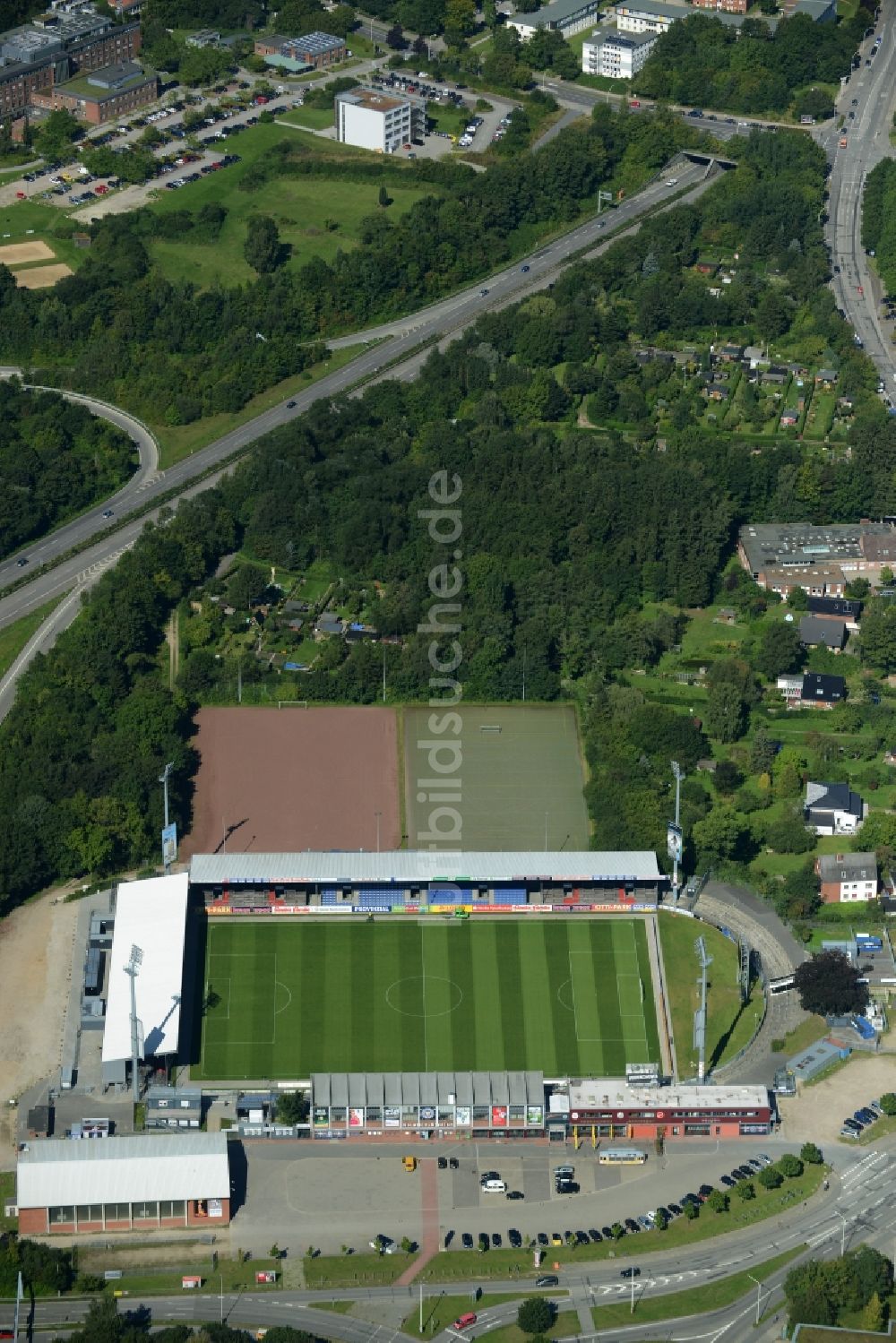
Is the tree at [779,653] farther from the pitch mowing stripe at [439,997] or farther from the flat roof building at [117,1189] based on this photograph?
the flat roof building at [117,1189]

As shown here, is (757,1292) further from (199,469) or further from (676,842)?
(199,469)

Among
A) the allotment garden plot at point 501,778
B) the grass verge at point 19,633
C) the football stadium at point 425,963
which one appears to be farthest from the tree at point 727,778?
the grass verge at point 19,633

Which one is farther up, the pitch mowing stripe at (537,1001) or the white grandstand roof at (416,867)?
the white grandstand roof at (416,867)

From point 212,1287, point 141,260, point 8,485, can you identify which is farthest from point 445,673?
point 141,260

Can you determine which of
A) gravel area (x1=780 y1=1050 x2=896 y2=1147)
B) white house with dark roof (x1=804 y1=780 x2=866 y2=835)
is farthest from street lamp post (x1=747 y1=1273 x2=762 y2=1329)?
white house with dark roof (x1=804 y1=780 x2=866 y2=835)

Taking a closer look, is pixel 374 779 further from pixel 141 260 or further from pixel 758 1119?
pixel 141 260

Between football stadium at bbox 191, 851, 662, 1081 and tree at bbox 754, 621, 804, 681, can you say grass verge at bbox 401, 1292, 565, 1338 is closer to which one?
football stadium at bbox 191, 851, 662, 1081

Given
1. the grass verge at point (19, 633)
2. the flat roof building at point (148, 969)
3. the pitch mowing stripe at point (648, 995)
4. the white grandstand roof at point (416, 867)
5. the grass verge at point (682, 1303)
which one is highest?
the white grandstand roof at point (416, 867)
